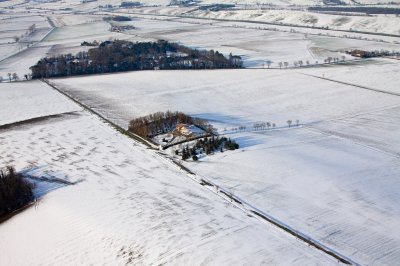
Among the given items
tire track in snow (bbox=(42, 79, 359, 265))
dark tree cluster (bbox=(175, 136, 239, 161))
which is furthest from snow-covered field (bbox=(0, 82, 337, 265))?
dark tree cluster (bbox=(175, 136, 239, 161))

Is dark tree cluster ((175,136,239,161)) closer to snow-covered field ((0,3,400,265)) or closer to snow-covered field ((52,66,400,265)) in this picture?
snow-covered field ((0,3,400,265))

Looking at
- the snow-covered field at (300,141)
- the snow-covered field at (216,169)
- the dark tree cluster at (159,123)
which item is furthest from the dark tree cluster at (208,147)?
the dark tree cluster at (159,123)

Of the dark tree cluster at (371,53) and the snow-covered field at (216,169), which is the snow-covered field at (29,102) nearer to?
the snow-covered field at (216,169)

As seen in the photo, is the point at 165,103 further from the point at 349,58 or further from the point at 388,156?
the point at 349,58

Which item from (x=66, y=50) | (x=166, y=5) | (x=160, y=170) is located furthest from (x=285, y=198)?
(x=166, y=5)

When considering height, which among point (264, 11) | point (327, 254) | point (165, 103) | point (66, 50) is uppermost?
point (264, 11)

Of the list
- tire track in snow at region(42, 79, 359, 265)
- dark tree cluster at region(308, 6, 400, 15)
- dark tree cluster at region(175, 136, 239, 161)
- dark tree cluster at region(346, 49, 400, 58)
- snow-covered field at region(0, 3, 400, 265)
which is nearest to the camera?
tire track in snow at region(42, 79, 359, 265)

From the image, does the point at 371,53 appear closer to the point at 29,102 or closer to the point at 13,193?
the point at 29,102
